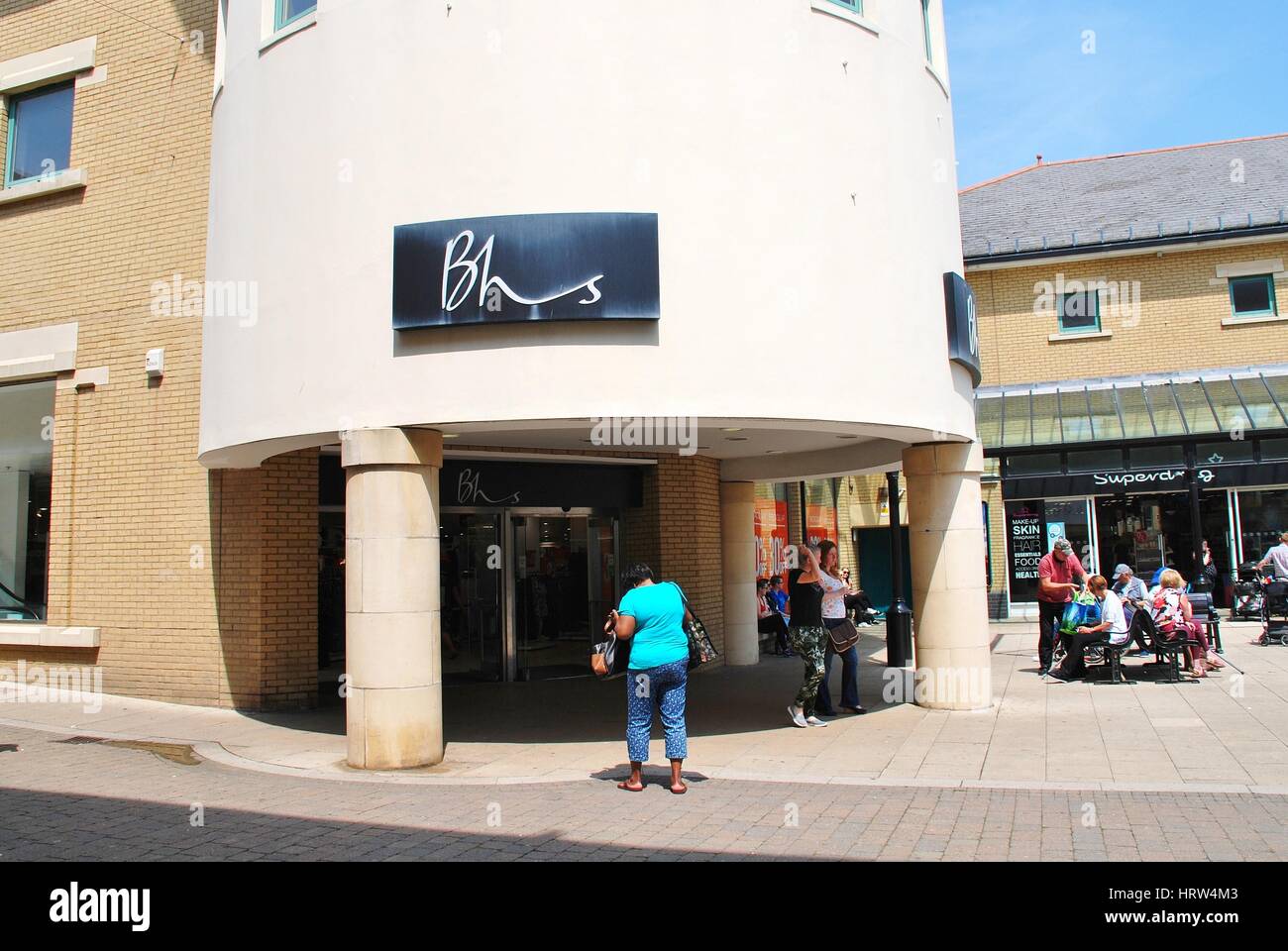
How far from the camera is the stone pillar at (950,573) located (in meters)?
11.2

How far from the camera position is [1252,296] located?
872 inches

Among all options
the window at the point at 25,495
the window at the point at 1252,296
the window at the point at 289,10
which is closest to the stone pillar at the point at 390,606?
the window at the point at 289,10

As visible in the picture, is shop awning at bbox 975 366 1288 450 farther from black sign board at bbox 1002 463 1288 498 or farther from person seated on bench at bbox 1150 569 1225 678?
person seated on bench at bbox 1150 569 1225 678

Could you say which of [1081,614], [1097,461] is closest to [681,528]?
[1081,614]

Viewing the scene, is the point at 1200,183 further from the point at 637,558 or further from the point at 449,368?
the point at 449,368

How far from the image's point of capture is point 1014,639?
1867cm

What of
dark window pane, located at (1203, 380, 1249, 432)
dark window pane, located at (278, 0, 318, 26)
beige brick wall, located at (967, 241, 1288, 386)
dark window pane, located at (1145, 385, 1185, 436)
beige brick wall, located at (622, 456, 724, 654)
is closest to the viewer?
dark window pane, located at (278, 0, 318, 26)

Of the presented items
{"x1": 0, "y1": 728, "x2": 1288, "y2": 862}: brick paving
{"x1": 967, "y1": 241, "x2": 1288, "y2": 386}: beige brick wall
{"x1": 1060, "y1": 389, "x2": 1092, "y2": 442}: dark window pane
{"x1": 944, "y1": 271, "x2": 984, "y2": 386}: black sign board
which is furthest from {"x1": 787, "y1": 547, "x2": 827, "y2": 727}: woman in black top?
{"x1": 967, "y1": 241, "x2": 1288, "y2": 386}: beige brick wall

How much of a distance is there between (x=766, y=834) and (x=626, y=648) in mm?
2058

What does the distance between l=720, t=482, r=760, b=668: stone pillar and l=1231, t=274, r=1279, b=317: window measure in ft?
42.2

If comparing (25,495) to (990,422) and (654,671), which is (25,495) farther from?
(990,422)

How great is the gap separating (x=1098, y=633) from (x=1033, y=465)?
946 centimetres

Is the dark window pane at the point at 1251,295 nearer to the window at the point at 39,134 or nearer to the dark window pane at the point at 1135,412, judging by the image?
the dark window pane at the point at 1135,412

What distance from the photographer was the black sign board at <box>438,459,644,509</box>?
12.9 meters
